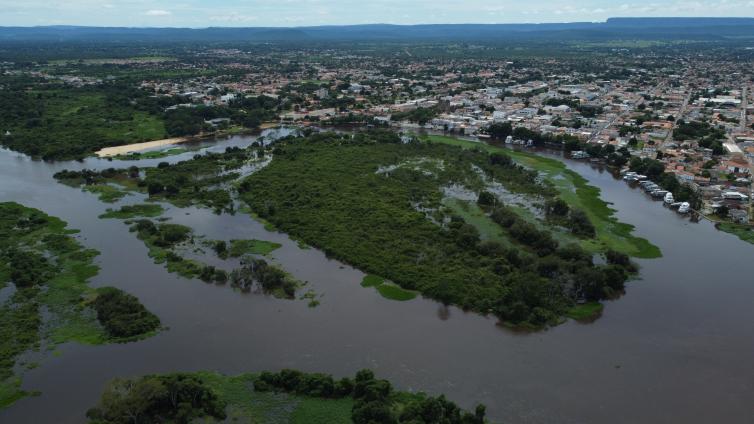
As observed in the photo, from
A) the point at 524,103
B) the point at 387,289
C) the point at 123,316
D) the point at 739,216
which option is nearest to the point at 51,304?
the point at 123,316

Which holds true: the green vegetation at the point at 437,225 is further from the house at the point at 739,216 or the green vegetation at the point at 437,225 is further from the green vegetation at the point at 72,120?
the green vegetation at the point at 72,120

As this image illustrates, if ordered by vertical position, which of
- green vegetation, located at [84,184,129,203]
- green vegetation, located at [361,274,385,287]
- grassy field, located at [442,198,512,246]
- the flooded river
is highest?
green vegetation, located at [84,184,129,203]

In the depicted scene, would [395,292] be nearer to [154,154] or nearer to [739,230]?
[739,230]

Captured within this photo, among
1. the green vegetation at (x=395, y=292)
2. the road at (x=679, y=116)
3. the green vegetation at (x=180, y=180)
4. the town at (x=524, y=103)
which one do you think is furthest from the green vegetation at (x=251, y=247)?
the road at (x=679, y=116)

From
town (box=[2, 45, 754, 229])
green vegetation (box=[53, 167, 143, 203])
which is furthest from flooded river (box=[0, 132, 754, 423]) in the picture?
town (box=[2, 45, 754, 229])

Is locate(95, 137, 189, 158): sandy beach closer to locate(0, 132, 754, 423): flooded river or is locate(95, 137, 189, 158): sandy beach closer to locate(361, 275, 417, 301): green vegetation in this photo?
locate(0, 132, 754, 423): flooded river

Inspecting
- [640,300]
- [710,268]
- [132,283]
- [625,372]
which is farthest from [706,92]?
[132,283]

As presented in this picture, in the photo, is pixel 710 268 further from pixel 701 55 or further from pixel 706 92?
pixel 701 55
